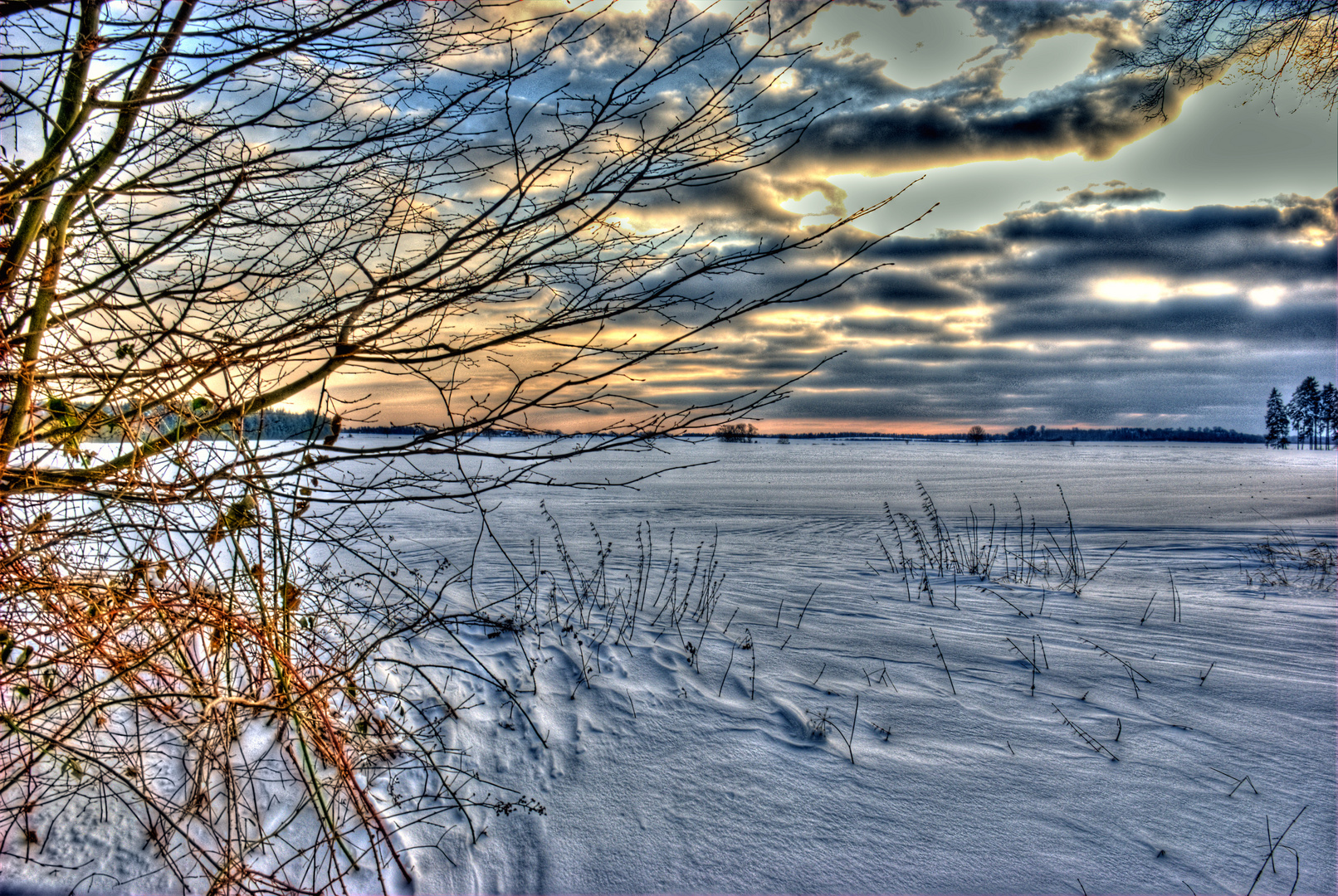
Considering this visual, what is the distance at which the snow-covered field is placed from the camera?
7.73 ft

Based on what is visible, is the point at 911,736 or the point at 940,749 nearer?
the point at 940,749

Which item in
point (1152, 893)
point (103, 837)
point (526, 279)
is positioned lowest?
point (1152, 893)

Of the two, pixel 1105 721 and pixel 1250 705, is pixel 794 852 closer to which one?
pixel 1105 721

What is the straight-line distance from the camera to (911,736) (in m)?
3.18

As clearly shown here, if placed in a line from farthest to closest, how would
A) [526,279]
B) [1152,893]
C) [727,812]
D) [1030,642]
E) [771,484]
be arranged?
1. [771,484]
2. [1030,642]
3. [727,812]
4. [526,279]
5. [1152,893]

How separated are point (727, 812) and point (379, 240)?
2.84m

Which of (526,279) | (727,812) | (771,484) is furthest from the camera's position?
(771,484)

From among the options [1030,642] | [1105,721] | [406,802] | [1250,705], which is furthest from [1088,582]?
[406,802]

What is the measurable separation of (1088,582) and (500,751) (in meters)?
6.27

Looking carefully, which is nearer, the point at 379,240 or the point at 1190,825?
the point at 1190,825

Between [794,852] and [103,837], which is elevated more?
[103,837]

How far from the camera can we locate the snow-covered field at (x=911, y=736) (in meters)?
2.36

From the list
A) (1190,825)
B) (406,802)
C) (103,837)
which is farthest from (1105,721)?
(103,837)

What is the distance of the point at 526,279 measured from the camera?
2342 millimetres
